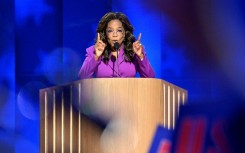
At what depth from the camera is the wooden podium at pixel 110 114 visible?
50.3 inches

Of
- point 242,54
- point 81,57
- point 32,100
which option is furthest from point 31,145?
point 242,54

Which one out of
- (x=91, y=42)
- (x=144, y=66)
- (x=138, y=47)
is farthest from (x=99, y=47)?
(x=91, y=42)

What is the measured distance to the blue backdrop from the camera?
2.63 m

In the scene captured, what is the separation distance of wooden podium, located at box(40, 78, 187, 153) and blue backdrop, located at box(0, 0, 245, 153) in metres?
1.37

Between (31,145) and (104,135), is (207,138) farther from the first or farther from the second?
(31,145)

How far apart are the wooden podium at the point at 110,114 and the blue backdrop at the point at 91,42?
1369mm

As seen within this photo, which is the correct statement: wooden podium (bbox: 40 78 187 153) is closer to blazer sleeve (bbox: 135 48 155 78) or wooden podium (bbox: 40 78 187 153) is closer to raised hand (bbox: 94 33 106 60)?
raised hand (bbox: 94 33 106 60)

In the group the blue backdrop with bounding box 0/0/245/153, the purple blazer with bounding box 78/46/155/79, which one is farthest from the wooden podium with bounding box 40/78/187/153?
the blue backdrop with bounding box 0/0/245/153

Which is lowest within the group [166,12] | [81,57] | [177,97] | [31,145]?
[31,145]

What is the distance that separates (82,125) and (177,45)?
5.00ft

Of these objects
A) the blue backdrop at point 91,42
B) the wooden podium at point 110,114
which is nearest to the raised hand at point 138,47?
the wooden podium at point 110,114

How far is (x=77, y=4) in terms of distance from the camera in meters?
2.80

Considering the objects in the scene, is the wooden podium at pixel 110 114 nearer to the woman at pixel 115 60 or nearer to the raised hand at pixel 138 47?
the raised hand at pixel 138 47

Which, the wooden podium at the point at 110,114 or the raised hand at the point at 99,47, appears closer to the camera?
the wooden podium at the point at 110,114
